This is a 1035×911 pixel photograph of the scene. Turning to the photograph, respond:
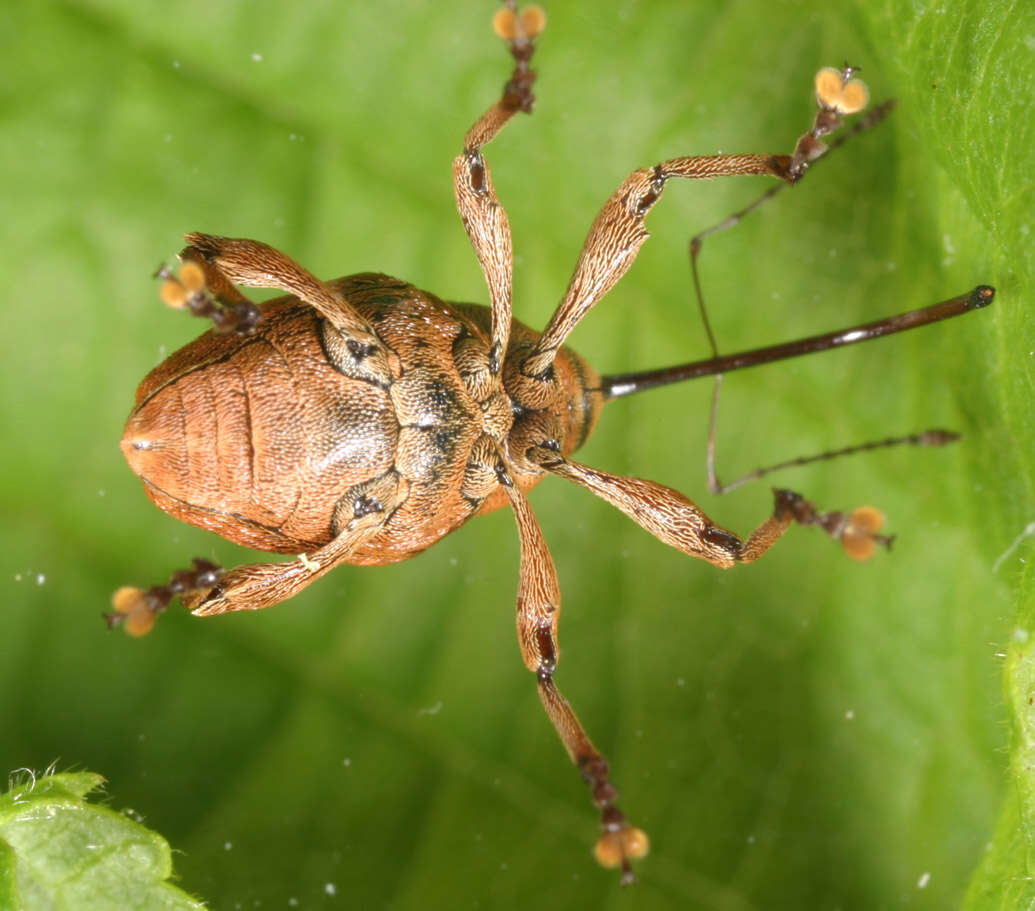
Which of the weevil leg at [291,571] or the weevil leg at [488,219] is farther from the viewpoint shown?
the weevil leg at [488,219]

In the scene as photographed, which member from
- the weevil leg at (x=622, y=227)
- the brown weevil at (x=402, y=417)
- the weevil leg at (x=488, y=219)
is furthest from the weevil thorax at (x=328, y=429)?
the weevil leg at (x=622, y=227)

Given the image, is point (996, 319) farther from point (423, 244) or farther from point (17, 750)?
point (17, 750)

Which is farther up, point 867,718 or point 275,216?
point 275,216

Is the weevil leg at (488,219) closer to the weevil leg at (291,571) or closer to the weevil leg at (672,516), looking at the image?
the weevil leg at (672,516)

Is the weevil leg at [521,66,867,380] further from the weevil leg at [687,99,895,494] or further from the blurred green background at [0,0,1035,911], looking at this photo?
the blurred green background at [0,0,1035,911]

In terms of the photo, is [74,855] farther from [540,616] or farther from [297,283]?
[297,283]

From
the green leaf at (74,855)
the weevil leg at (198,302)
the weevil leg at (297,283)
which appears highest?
the weevil leg at (297,283)

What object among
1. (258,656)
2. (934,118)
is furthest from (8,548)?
(934,118)

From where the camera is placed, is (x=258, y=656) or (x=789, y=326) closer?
(x=258, y=656)

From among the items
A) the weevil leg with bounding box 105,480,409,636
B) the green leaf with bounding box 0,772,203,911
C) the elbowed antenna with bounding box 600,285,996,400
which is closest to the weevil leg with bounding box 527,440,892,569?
the elbowed antenna with bounding box 600,285,996,400
